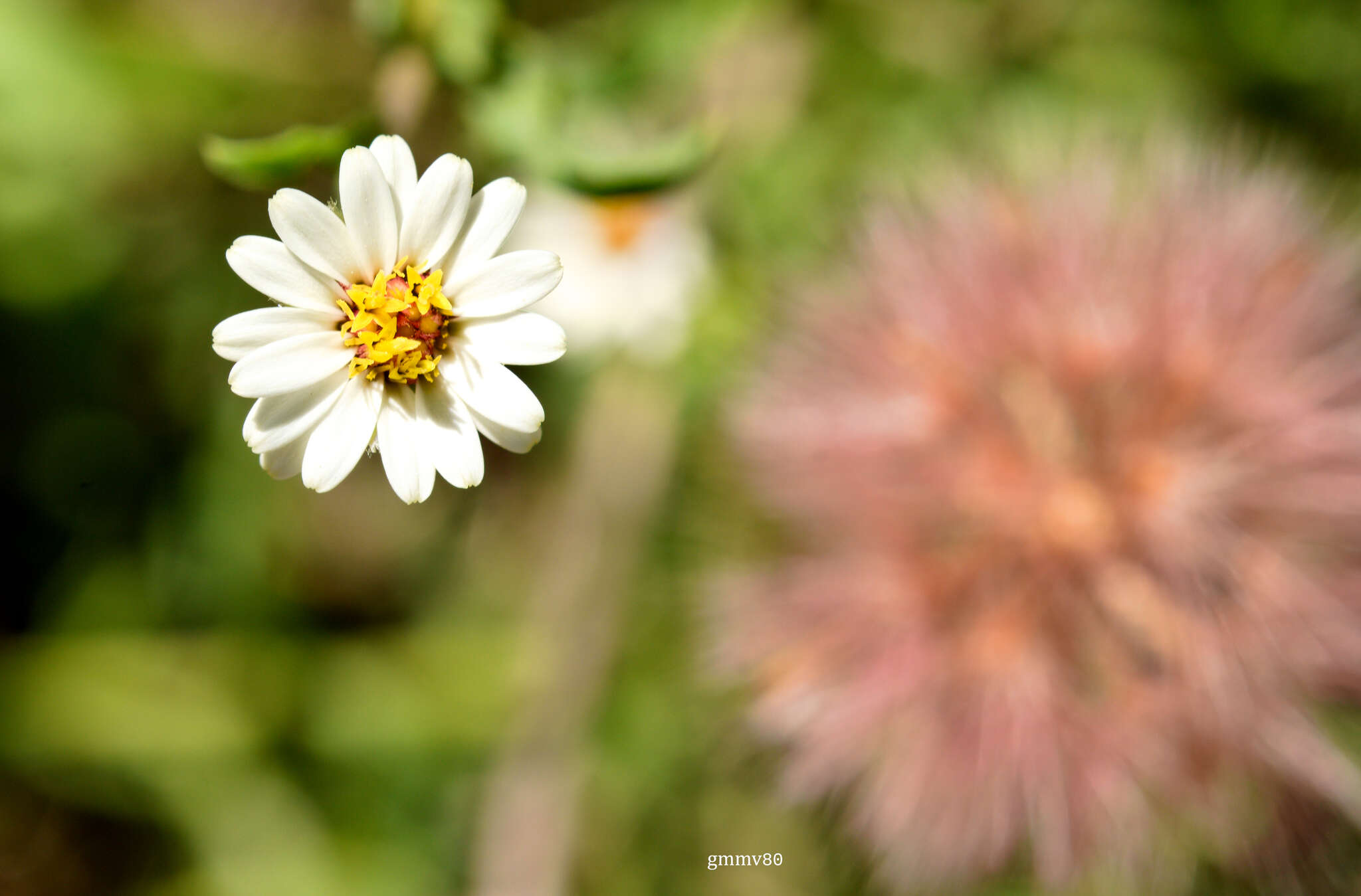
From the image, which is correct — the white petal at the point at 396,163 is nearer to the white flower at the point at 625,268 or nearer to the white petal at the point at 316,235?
the white petal at the point at 316,235

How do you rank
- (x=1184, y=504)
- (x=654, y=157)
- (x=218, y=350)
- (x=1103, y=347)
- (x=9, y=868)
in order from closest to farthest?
(x=218, y=350) → (x=654, y=157) → (x=1184, y=504) → (x=1103, y=347) → (x=9, y=868)

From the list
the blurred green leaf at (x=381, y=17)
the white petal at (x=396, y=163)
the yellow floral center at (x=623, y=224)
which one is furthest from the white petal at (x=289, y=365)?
the yellow floral center at (x=623, y=224)

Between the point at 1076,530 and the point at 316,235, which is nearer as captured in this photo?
the point at 316,235

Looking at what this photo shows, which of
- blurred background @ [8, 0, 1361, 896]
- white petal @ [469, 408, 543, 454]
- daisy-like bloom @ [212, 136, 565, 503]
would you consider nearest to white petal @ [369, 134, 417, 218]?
daisy-like bloom @ [212, 136, 565, 503]

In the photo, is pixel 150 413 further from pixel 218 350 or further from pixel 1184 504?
pixel 1184 504

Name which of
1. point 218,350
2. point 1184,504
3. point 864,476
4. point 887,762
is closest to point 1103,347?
point 1184,504

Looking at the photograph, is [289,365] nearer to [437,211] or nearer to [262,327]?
[262,327]

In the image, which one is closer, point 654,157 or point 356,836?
point 654,157

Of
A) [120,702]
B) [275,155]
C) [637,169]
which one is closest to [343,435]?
[275,155]

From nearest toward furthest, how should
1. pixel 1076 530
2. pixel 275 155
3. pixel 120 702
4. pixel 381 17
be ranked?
pixel 275 155
pixel 381 17
pixel 1076 530
pixel 120 702
